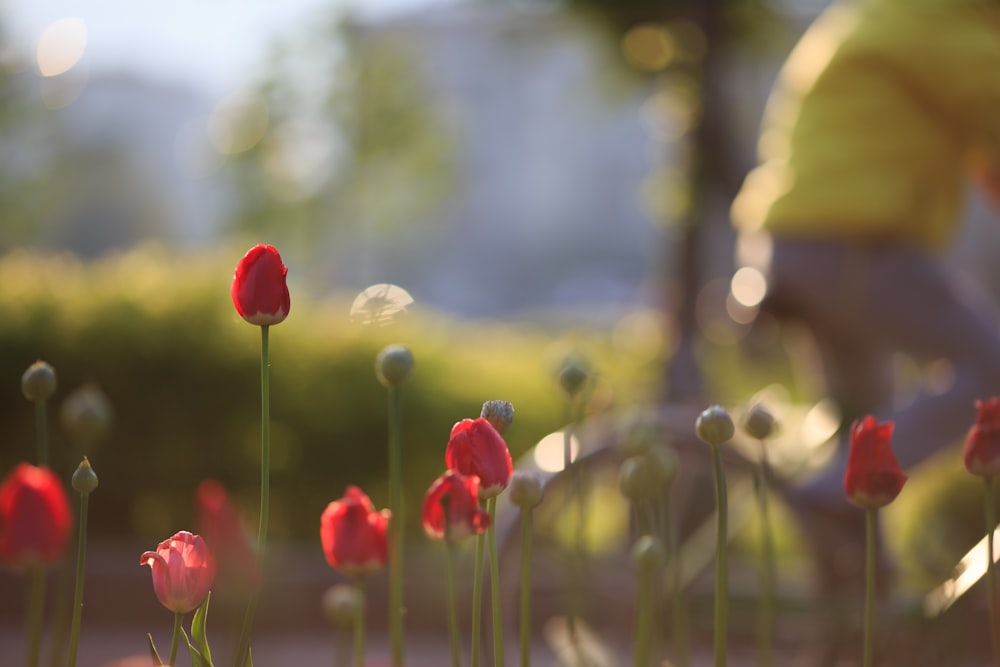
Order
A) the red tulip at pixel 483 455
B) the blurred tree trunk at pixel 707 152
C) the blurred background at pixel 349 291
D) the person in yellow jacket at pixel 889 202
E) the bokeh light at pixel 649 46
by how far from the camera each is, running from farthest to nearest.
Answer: the bokeh light at pixel 649 46
the blurred tree trunk at pixel 707 152
the blurred background at pixel 349 291
the person in yellow jacket at pixel 889 202
the red tulip at pixel 483 455

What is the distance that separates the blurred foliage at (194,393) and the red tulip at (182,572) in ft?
10.6

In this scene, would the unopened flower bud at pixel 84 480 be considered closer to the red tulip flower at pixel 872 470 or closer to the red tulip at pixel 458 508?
the red tulip at pixel 458 508

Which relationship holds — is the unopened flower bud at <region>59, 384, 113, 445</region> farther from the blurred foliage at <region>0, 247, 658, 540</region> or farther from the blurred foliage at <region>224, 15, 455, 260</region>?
the blurred foliage at <region>224, 15, 455, 260</region>

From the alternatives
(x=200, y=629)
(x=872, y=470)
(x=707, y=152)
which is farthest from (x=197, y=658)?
(x=707, y=152)

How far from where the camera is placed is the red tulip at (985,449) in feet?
2.67

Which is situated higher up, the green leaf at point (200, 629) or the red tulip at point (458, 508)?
the red tulip at point (458, 508)

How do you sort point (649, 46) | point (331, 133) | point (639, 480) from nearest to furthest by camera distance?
1. point (639, 480)
2. point (649, 46)
3. point (331, 133)

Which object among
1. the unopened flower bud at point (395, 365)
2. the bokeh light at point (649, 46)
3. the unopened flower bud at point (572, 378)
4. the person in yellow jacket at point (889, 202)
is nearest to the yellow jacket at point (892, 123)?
the person in yellow jacket at point (889, 202)

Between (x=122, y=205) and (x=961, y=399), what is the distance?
33020mm

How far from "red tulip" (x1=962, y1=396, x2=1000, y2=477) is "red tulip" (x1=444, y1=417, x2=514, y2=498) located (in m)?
0.32

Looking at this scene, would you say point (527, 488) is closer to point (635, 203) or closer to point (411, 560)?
point (411, 560)

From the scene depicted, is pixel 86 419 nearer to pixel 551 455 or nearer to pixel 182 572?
pixel 182 572

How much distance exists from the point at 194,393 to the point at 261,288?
3572 millimetres

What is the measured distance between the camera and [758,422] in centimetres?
98
